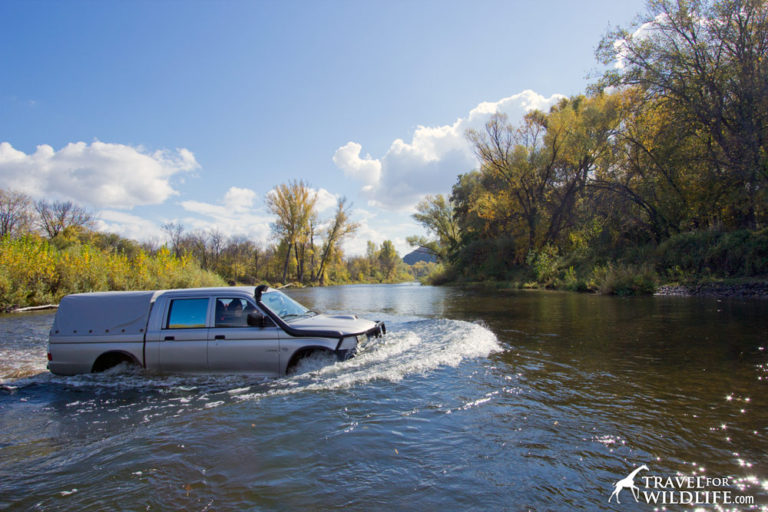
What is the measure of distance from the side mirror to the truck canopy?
76.2 inches

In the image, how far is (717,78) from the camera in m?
21.2

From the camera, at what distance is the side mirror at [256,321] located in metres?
6.86

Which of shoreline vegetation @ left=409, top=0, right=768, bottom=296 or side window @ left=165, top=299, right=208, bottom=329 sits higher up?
shoreline vegetation @ left=409, top=0, right=768, bottom=296

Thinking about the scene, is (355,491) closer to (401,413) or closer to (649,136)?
(401,413)

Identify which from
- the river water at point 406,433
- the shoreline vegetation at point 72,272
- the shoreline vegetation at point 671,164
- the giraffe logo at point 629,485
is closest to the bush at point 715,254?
the shoreline vegetation at point 671,164

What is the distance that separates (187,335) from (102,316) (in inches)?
66.1

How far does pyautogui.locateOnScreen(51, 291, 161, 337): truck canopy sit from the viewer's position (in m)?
6.99

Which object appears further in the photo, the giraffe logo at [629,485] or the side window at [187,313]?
the side window at [187,313]

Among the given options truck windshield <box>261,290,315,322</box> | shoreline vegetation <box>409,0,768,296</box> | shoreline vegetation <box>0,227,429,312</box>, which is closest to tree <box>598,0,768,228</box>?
shoreline vegetation <box>409,0,768,296</box>

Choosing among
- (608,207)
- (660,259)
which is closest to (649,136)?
(608,207)

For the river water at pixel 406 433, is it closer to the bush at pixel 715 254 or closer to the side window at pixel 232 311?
the side window at pixel 232 311

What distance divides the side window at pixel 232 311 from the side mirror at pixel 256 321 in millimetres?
104

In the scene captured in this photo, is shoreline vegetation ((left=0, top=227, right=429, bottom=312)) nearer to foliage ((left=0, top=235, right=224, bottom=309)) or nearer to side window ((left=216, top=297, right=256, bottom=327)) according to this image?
foliage ((left=0, top=235, right=224, bottom=309))

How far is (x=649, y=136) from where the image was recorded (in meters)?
25.5
